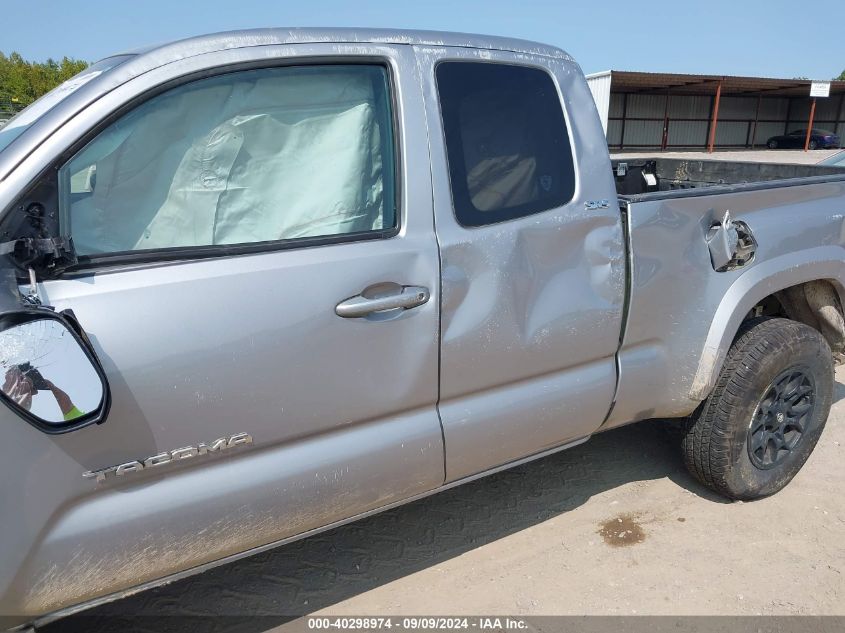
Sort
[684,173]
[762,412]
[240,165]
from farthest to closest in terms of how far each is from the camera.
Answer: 1. [684,173]
2. [762,412]
3. [240,165]

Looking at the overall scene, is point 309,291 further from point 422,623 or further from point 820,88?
point 820,88

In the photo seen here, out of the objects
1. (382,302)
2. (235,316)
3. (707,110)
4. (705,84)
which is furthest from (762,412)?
(707,110)

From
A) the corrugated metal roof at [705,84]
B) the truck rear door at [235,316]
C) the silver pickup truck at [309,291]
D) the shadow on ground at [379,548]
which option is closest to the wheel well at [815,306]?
the silver pickup truck at [309,291]

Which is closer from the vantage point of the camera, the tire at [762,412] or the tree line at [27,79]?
the tire at [762,412]

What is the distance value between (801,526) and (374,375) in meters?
2.20

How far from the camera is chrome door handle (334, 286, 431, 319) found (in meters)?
1.84

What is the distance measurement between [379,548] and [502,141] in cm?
176

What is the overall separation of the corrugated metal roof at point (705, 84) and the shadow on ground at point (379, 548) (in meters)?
26.1

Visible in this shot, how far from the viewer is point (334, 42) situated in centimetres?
195

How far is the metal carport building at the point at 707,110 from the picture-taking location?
29.8 metres

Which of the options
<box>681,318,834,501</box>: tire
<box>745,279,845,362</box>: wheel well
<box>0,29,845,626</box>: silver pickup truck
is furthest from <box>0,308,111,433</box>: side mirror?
<box>745,279,845,362</box>: wheel well

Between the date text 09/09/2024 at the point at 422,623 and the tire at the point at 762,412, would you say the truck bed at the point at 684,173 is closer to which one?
the tire at the point at 762,412

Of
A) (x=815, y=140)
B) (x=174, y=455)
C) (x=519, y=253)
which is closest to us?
(x=174, y=455)

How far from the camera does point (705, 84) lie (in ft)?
98.1
